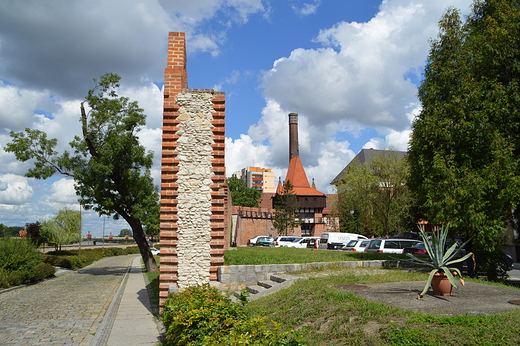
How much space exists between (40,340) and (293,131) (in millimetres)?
63372

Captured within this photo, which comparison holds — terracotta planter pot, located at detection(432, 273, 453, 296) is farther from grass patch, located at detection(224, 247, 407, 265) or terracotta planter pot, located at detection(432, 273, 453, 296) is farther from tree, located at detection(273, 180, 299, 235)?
tree, located at detection(273, 180, 299, 235)

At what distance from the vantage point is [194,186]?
1034 centimetres

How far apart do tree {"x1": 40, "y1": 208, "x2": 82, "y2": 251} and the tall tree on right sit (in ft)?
117

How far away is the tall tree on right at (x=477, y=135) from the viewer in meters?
12.2

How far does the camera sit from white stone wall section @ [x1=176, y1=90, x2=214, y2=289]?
10141mm

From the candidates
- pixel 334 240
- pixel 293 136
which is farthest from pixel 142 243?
pixel 293 136

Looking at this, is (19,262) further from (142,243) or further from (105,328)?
(105,328)

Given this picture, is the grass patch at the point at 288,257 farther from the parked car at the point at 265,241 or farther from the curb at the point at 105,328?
the parked car at the point at 265,241

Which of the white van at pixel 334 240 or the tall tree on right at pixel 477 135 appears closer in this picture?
the tall tree on right at pixel 477 135

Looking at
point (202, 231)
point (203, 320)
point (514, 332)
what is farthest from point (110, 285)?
point (514, 332)

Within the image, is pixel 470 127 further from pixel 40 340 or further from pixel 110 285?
pixel 110 285

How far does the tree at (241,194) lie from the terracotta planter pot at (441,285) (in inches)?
2568

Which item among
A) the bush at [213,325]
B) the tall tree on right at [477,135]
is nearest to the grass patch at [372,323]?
the bush at [213,325]

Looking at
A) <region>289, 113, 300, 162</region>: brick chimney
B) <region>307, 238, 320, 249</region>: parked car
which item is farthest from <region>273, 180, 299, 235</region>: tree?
<region>307, 238, 320, 249</region>: parked car
